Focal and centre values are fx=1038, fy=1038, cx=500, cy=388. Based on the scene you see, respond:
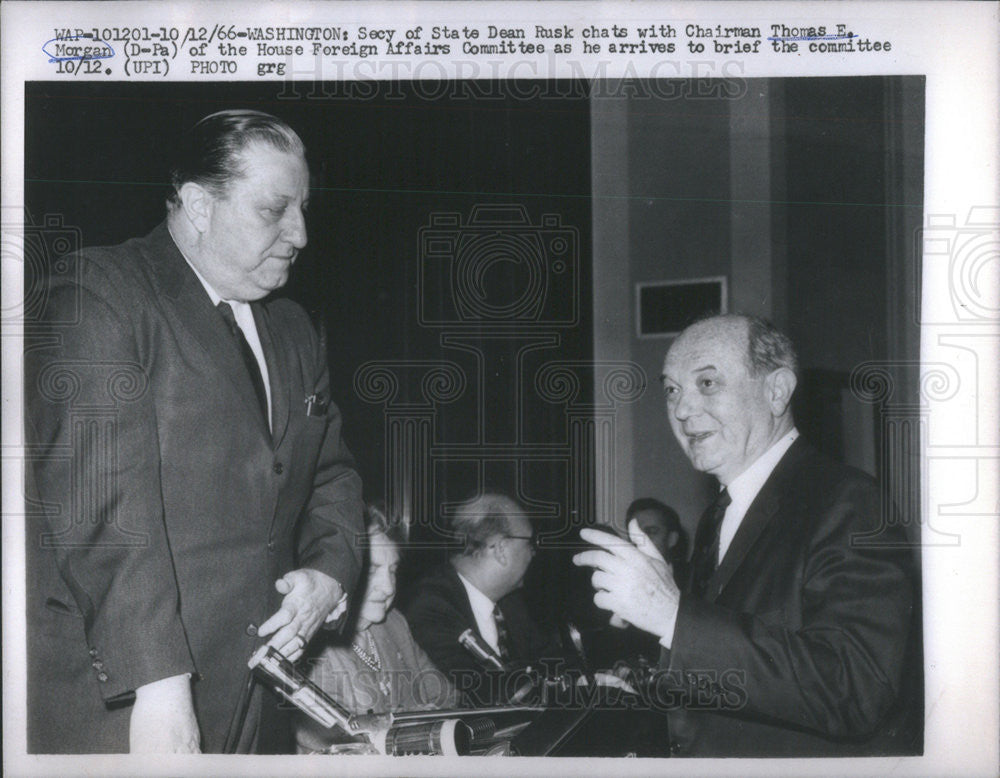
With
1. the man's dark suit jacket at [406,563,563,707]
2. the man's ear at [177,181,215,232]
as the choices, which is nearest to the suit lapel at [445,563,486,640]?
the man's dark suit jacket at [406,563,563,707]

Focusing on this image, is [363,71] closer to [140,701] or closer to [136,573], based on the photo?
[136,573]

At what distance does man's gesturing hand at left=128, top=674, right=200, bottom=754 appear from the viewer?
6.85ft

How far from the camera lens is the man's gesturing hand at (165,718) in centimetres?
209

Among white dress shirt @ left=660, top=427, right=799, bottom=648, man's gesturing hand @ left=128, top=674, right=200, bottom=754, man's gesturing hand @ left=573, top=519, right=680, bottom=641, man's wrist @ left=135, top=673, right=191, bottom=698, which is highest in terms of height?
white dress shirt @ left=660, top=427, right=799, bottom=648

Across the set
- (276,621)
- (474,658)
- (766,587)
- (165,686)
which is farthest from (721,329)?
(165,686)

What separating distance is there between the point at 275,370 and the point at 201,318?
0.60ft

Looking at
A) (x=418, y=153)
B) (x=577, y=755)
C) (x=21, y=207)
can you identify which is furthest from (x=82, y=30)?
(x=577, y=755)

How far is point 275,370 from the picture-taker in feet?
7.16

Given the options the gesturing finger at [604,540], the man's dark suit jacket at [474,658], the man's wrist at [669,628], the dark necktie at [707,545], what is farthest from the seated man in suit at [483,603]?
the dark necktie at [707,545]

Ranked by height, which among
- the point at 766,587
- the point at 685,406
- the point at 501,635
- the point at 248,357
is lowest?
the point at 501,635

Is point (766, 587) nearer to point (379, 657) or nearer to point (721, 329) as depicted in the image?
point (721, 329)

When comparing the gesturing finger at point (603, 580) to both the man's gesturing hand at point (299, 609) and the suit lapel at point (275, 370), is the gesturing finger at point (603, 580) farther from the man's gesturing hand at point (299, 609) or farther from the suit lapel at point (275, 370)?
the suit lapel at point (275, 370)

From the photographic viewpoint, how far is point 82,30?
7.48ft

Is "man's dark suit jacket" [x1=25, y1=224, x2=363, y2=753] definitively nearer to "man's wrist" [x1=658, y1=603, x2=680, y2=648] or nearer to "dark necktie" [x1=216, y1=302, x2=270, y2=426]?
"dark necktie" [x1=216, y1=302, x2=270, y2=426]
